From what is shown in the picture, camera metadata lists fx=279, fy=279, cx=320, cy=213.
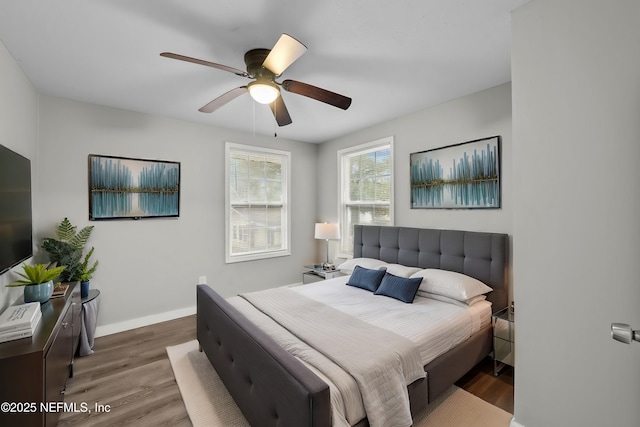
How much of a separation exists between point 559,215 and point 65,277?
392 centimetres

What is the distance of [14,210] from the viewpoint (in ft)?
6.30

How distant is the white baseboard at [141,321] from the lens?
124 inches

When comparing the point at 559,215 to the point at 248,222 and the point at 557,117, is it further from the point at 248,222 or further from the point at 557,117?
the point at 248,222

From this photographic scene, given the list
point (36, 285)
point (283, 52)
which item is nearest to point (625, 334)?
point (283, 52)

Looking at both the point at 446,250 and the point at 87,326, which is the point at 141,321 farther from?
the point at 446,250

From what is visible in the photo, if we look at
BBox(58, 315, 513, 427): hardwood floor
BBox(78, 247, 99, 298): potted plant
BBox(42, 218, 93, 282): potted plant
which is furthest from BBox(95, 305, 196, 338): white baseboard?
BBox(42, 218, 93, 282): potted plant

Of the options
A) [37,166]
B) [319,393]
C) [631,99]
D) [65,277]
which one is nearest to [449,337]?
[319,393]

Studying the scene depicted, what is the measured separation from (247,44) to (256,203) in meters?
2.63

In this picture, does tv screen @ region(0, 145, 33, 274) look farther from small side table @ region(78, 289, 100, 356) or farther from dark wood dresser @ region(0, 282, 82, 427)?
small side table @ region(78, 289, 100, 356)

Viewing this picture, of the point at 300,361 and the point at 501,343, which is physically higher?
the point at 300,361

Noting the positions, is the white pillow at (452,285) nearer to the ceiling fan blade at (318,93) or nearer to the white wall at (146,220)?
the ceiling fan blade at (318,93)

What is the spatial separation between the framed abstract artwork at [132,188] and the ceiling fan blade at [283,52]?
2376 millimetres

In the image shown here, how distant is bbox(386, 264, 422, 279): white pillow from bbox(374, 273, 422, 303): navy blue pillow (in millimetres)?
139

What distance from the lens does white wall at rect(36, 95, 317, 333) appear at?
2.92 m
